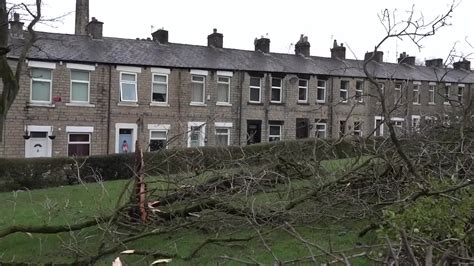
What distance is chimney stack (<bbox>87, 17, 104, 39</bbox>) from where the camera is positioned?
77.3 feet

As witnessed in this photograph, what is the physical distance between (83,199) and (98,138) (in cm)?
1106

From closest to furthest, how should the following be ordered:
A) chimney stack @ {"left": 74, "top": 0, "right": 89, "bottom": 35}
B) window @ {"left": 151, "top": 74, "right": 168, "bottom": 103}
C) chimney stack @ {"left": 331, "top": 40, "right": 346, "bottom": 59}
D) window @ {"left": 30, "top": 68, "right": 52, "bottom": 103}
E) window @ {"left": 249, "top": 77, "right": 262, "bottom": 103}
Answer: window @ {"left": 30, "top": 68, "right": 52, "bottom": 103} → window @ {"left": 151, "top": 74, "right": 168, "bottom": 103} → chimney stack @ {"left": 74, "top": 0, "right": 89, "bottom": 35} → window @ {"left": 249, "top": 77, "right": 262, "bottom": 103} → chimney stack @ {"left": 331, "top": 40, "right": 346, "bottom": 59}

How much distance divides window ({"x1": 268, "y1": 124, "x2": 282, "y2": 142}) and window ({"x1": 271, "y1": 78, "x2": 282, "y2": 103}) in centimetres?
138

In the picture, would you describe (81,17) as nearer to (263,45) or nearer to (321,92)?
(263,45)

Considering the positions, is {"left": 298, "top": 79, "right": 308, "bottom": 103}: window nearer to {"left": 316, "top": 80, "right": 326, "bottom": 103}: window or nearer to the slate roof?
the slate roof

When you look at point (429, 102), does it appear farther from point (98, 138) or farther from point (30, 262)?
point (30, 262)

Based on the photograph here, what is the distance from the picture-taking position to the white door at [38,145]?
66.5 feet

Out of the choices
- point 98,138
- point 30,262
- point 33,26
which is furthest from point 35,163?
point 30,262

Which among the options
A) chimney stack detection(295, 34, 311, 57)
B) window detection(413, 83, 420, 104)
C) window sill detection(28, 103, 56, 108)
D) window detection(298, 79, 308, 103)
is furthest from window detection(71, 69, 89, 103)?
window detection(413, 83, 420, 104)

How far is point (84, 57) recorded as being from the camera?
21.6 metres

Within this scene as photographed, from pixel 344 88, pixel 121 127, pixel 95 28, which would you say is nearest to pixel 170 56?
pixel 95 28

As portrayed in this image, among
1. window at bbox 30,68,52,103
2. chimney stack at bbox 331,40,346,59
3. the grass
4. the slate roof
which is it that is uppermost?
chimney stack at bbox 331,40,346,59

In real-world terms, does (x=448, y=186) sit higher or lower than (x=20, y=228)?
higher

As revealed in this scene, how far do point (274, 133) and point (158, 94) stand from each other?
669 cm
